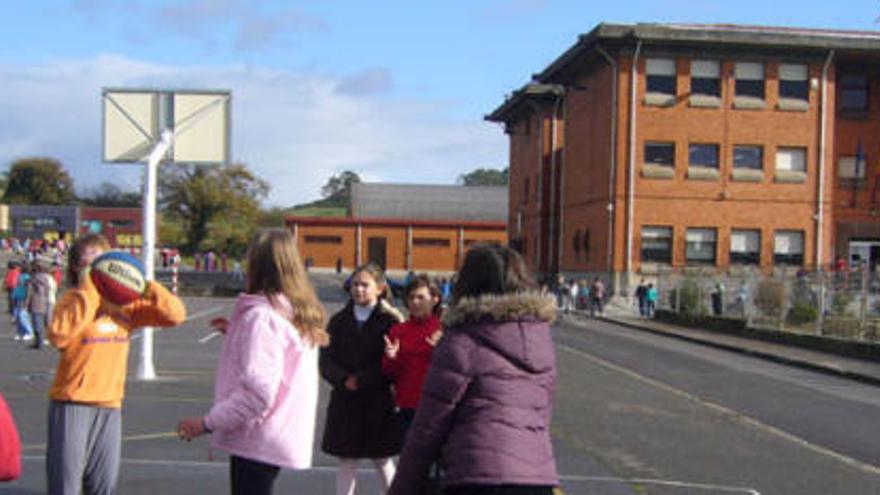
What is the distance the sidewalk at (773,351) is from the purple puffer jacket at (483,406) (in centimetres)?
1675

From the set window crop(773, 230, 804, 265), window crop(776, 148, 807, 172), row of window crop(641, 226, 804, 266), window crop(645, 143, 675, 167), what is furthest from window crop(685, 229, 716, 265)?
window crop(776, 148, 807, 172)

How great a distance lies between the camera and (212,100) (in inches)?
581

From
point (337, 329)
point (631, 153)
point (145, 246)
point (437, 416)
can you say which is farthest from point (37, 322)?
point (631, 153)

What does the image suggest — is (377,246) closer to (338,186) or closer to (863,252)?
(863,252)

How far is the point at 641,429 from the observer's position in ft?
36.0

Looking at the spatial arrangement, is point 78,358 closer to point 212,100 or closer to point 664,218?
point 212,100

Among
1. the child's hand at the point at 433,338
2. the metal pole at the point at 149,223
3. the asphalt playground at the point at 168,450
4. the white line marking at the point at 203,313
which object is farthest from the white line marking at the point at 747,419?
the white line marking at the point at 203,313

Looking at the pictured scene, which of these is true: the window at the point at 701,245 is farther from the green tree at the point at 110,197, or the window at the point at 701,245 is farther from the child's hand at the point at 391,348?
the green tree at the point at 110,197

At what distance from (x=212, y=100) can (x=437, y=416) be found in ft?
39.4

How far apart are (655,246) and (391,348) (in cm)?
3796

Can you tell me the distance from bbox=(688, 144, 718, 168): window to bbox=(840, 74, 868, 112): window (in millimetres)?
7602

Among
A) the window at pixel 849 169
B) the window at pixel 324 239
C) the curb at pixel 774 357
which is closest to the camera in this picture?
the curb at pixel 774 357

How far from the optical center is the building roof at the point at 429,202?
97.1m

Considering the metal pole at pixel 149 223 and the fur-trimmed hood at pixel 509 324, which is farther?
the metal pole at pixel 149 223
